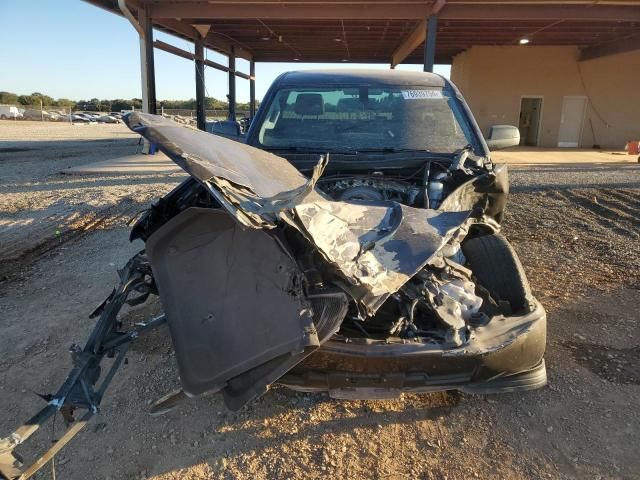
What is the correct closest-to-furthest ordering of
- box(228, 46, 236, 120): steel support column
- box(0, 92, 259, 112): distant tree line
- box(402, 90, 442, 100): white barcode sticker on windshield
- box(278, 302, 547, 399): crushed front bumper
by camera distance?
box(278, 302, 547, 399): crushed front bumper
box(402, 90, 442, 100): white barcode sticker on windshield
box(228, 46, 236, 120): steel support column
box(0, 92, 259, 112): distant tree line

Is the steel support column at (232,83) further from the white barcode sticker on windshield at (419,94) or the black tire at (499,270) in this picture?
the black tire at (499,270)

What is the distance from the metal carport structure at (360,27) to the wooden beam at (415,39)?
0.12 ft

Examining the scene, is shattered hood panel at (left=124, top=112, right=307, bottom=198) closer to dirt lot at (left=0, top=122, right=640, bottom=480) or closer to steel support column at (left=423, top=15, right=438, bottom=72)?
dirt lot at (left=0, top=122, right=640, bottom=480)

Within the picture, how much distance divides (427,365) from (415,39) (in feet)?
43.9

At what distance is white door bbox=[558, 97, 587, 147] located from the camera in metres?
19.2

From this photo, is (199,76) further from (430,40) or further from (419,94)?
(419,94)

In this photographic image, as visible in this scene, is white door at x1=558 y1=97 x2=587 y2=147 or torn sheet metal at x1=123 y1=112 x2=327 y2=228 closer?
torn sheet metal at x1=123 y1=112 x2=327 y2=228

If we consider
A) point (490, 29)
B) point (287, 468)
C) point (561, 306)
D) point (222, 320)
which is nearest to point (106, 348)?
point (222, 320)

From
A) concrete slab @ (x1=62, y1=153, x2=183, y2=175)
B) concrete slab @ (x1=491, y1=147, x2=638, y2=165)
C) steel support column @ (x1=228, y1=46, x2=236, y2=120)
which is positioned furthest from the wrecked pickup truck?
steel support column @ (x1=228, y1=46, x2=236, y2=120)

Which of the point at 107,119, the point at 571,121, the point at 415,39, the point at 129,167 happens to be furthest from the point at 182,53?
the point at 107,119

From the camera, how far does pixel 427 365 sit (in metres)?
2.15

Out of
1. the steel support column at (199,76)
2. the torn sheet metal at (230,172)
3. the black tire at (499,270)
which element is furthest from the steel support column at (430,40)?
the torn sheet metal at (230,172)

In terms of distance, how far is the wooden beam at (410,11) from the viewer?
1098 cm

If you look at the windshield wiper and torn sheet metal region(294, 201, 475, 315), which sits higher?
the windshield wiper
